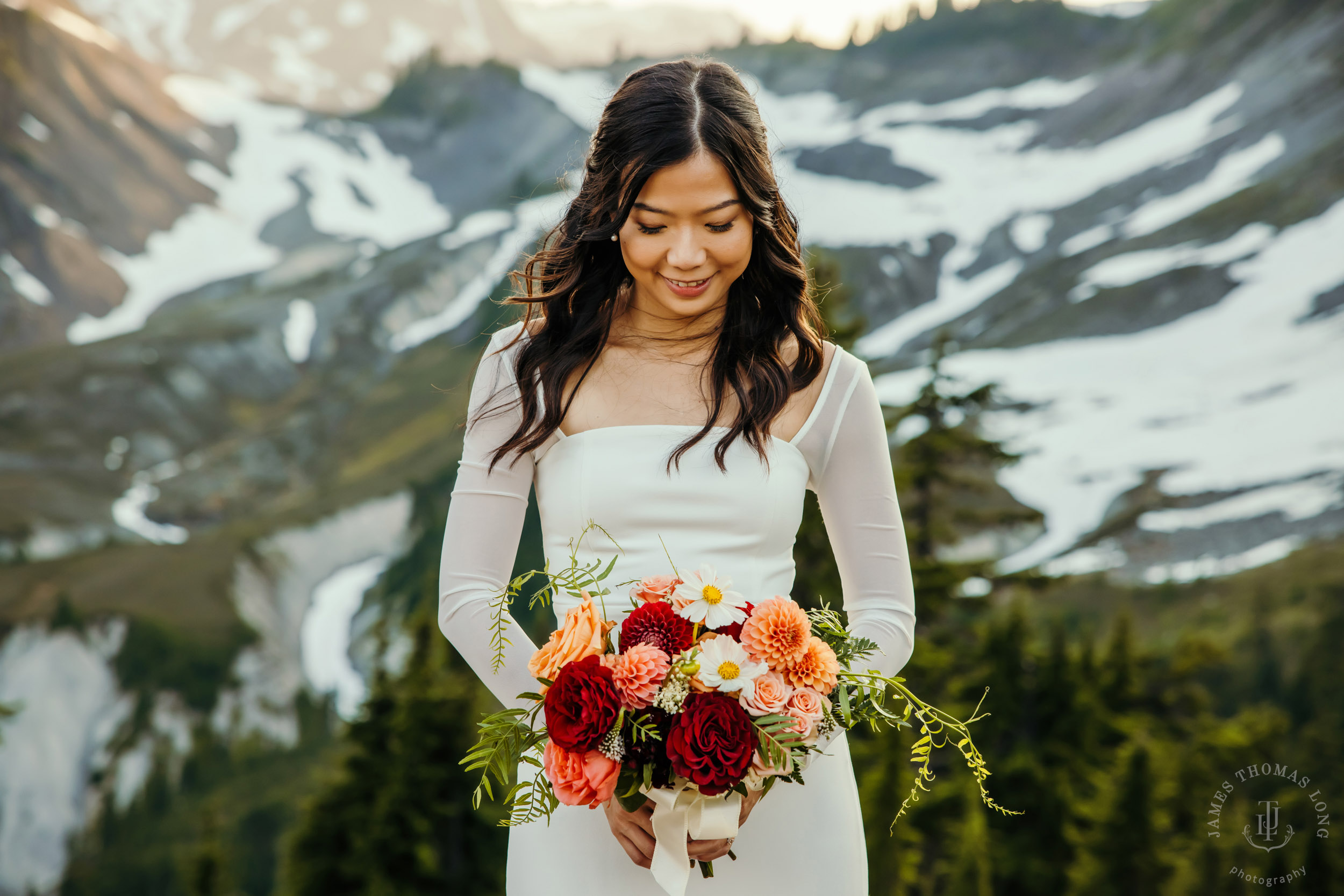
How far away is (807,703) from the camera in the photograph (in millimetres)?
2229

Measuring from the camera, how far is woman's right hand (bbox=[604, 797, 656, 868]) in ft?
7.75

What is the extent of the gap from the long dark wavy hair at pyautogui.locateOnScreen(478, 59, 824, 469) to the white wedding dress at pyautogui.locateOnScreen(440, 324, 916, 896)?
65 millimetres

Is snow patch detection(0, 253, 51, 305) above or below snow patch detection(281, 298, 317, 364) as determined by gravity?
above

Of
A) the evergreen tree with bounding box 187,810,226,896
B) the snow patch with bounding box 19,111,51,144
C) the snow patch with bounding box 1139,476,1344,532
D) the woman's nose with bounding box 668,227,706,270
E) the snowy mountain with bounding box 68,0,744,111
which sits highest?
the snowy mountain with bounding box 68,0,744,111

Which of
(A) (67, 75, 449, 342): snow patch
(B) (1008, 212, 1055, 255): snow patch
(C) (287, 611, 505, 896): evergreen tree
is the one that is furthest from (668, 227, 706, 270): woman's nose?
(A) (67, 75, 449, 342): snow patch

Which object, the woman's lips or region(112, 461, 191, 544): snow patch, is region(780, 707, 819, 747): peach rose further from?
region(112, 461, 191, 544): snow patch

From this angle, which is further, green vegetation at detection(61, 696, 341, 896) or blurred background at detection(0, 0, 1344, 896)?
green vegetation at detection(61, 696, 341, 896)

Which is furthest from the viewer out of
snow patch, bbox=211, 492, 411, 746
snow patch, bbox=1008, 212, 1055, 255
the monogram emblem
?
snow patch, bbox=1008, 212, 1055, 255

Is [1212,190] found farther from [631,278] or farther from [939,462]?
[631,278]

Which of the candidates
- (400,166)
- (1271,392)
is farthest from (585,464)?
(400,166)

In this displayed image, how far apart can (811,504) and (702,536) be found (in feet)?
25.3

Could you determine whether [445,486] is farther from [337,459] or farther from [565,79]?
[565,79]

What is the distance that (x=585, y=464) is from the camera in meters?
2.67

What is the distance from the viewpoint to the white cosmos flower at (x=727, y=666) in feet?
7.22
